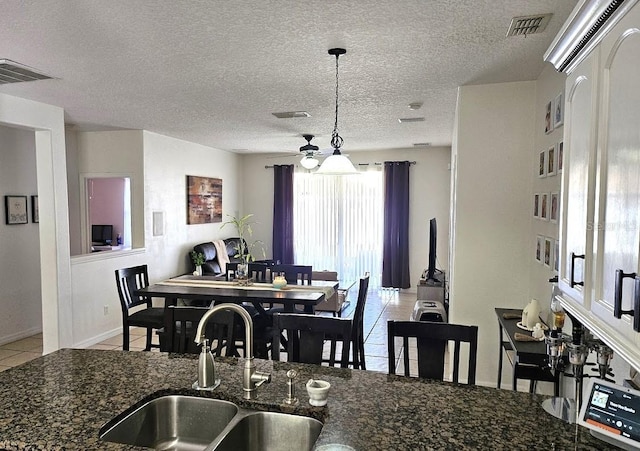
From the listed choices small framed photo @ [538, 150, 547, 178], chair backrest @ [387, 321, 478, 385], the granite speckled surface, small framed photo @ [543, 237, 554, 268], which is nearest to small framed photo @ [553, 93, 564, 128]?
small framed photo @ [538, 150, 547, 178]

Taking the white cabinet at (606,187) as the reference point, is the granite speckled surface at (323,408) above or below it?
below

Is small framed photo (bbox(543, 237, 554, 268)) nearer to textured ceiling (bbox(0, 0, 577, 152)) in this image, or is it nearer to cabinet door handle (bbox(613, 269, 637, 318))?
textured ceiling (bbox(0, 0, 577, 152))

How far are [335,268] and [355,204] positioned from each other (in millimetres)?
1309

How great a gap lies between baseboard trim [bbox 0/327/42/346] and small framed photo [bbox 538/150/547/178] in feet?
19.3

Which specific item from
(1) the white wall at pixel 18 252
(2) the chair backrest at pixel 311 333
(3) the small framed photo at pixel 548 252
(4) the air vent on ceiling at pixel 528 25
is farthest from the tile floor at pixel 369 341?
(4) the air vent on ceiling at pixel 528 25

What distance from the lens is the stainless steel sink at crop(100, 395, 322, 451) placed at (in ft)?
4.93

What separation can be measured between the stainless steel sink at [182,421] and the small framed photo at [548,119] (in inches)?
109

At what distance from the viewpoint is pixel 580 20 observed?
55.9 inches

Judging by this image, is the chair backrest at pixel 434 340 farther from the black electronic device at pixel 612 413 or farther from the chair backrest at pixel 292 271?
the chair backrest at pixel 292 271

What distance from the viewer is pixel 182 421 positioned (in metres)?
1.68

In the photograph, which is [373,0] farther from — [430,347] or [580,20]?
[430,347]

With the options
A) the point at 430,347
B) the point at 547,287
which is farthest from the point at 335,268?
the point at 430,347

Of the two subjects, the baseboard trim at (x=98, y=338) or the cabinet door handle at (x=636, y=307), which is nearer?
the cabinet door handle at (x=636, y=307)

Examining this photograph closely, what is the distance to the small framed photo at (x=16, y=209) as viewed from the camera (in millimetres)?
5070
